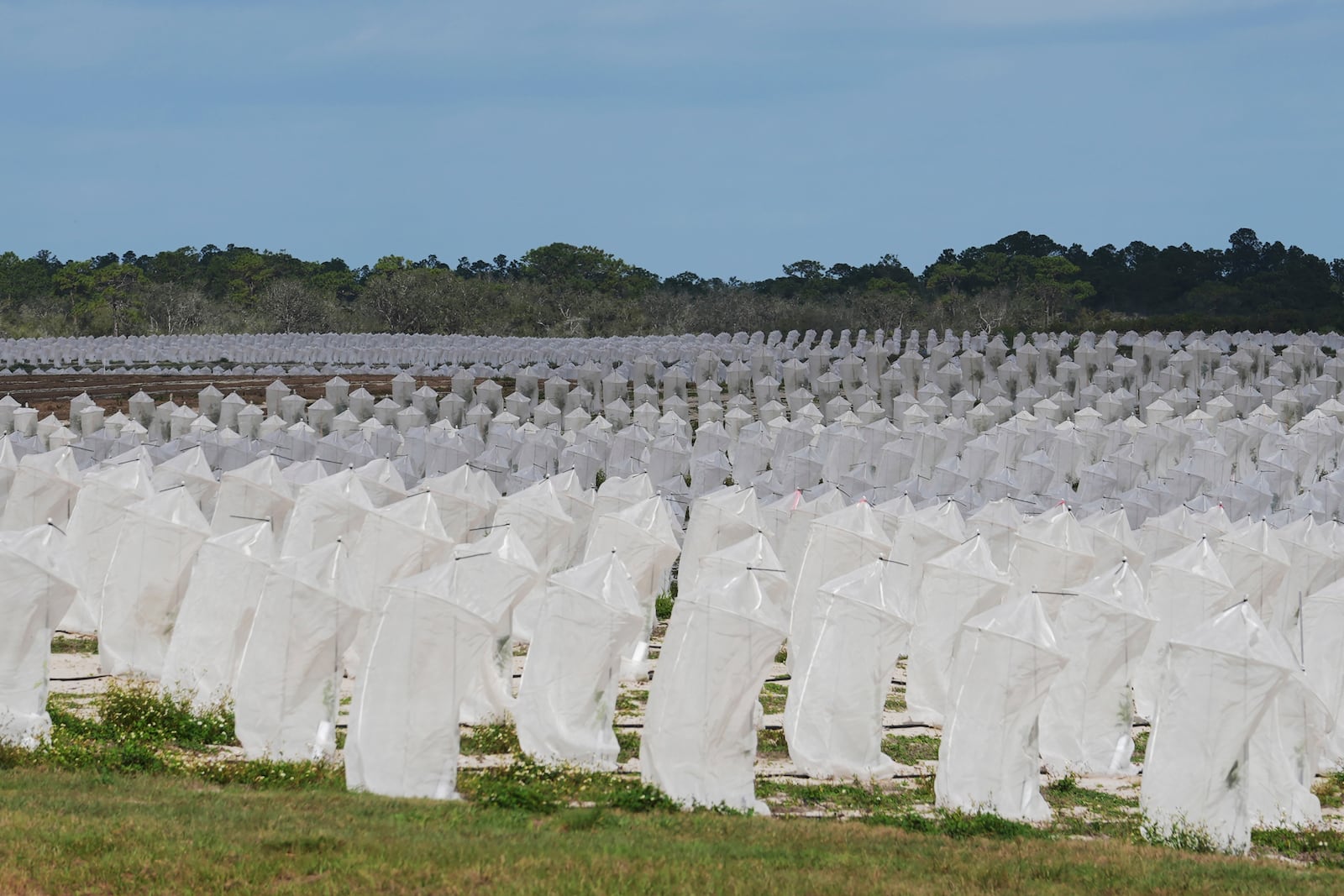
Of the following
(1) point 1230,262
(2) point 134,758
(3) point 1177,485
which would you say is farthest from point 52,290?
(2) point 134,758

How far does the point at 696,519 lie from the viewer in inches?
1022

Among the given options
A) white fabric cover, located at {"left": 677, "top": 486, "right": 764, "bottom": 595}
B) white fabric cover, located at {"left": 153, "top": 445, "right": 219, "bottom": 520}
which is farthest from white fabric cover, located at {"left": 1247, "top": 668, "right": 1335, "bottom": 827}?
white fabric cover, located at {"left": 153, "top": 445, "right": 219, "bottom": 520}

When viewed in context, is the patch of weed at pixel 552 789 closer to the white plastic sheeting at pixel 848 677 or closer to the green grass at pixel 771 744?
the green grass at pixel 771 744

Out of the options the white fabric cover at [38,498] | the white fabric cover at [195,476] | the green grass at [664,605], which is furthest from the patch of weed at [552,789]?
the white fabric cover at [195,476]

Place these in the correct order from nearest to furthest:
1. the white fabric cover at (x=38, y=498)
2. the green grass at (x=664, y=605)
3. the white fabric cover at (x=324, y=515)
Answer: the white fabric cover at (x=324, y=515)
the white fabric cover at (x=38, y=498)
the green grass at (x=664, y=605)

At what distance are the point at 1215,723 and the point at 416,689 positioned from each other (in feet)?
27.6

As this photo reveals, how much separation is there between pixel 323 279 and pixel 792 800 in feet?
406

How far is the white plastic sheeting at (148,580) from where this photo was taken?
21547mm

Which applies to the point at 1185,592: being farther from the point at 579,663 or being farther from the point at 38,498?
the point at 38,498

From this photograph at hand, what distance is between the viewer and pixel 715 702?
16.6m

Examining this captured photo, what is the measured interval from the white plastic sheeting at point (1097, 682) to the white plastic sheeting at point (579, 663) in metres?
5.86

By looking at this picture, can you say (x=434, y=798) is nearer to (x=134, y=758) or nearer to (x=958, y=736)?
(x=134, y=758)

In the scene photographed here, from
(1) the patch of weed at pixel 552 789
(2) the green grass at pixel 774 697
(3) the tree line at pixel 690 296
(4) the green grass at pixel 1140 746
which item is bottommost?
(4) the green grass at pixel 1140 746

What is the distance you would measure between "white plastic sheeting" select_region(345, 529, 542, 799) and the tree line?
240ft
